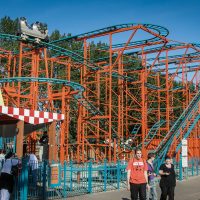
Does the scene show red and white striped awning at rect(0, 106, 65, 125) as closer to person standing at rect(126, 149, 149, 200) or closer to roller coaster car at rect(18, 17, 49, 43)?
person standing at rect(126, 149, 149, 200)

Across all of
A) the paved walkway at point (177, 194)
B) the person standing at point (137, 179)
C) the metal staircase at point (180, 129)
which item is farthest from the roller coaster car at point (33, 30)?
the person standing at point (137, 179)

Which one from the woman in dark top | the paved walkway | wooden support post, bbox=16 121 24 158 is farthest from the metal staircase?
wooden support post, bbox=16 121 24 158

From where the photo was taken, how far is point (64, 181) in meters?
12.4

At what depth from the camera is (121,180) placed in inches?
632

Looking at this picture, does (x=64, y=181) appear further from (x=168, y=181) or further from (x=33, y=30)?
(x=33, y=30)

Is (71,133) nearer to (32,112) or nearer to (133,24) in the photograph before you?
(133,24)

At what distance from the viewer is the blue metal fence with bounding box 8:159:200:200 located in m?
10.5

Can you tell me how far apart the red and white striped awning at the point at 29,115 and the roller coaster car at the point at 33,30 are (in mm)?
9121

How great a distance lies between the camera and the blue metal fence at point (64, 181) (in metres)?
10.5

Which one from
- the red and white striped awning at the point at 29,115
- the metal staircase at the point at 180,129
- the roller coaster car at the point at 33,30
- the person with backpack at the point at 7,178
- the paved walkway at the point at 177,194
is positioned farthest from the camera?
the metal staircase at the point at 180,129

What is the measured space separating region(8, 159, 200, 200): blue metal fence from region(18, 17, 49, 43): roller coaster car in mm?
8018

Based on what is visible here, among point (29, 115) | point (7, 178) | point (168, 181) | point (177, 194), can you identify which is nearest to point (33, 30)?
point (29, 115)

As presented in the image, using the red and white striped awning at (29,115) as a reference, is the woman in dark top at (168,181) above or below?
below

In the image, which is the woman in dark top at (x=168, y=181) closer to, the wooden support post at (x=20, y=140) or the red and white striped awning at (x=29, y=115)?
the red and white striped awning at (x=29, y=115)
